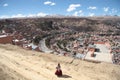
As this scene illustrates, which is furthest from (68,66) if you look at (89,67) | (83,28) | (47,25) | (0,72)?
(83,28)

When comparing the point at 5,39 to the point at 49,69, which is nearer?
the point at 49,69

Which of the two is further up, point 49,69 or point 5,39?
point 5,39

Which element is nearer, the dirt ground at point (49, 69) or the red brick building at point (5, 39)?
the dirt ground at point (49, 69)

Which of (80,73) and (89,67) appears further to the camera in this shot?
(89,67)

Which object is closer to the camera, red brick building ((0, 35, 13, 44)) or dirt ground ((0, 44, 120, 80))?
dirt ground ((0, 44, 120, 80))

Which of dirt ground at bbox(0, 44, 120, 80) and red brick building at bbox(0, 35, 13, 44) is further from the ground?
red brick building at bbox(0, 35, 13, 44)

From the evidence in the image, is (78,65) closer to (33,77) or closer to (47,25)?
(33,77)

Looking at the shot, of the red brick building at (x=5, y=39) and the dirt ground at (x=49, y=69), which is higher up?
the red brick building at (x=5, y=39)

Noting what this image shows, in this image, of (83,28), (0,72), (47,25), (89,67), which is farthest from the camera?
(83,28)
